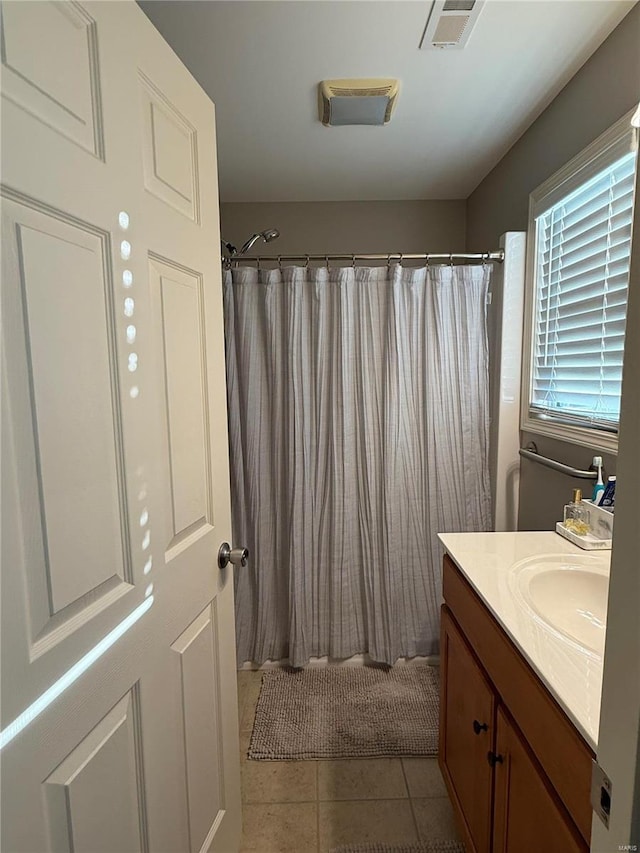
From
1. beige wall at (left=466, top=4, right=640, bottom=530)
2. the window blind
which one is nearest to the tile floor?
beige wall at (left=466, top=4, right=640, bottom=530)

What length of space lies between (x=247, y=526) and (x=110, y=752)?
1.36 metres

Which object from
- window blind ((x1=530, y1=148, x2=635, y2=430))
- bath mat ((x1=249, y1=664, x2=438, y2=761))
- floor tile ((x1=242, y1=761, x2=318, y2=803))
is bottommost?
floor tile ((x1=242, y1=761, x2=318, y2=803))

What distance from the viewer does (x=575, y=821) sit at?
2.32 ft

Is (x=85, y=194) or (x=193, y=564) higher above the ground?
(x=85, y=194)

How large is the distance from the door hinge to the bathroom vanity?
0.67 ft

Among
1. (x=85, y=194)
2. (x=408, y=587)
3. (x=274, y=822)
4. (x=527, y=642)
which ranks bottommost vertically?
(x=274, y=822)

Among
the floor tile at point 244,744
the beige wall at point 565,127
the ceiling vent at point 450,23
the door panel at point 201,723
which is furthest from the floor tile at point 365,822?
the ceiling vent at point 450,23

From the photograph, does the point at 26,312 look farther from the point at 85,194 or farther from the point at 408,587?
the point at 408,587

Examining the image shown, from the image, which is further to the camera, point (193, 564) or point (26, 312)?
point (193, 564)

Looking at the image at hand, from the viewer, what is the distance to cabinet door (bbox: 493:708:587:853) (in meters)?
0.75

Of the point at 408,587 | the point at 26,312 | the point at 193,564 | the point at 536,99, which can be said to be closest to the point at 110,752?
the point at 193,564

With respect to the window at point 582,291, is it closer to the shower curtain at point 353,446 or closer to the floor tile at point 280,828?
the shower curtain at point 353,446

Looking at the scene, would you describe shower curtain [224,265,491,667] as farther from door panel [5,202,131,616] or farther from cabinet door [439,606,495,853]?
door panel [5,202,131,616]

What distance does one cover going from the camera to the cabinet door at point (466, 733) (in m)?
1.07
